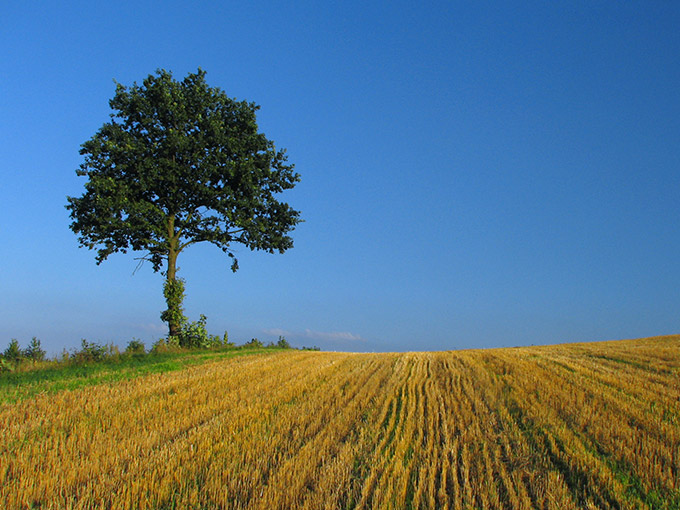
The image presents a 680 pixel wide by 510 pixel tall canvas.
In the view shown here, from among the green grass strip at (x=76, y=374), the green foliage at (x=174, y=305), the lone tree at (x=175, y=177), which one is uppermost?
the lone tree at (x=175, y=177)

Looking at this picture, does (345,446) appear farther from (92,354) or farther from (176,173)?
(176,173)

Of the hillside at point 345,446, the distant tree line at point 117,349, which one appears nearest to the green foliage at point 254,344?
the distant tree line at point 117,349

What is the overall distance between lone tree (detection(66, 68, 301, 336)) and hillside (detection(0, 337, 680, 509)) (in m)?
16.6

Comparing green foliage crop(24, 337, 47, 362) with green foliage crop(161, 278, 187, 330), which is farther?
green foliage crop(161, 278, 187, 330)

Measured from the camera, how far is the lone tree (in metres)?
24.7

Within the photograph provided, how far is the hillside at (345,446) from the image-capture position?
4477mm

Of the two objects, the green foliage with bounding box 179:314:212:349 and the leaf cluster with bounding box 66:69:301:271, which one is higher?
the leaf cluster with bounding box 66:69:301:271

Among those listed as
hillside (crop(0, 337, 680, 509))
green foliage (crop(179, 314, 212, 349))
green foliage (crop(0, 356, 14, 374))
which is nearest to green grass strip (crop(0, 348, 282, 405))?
green foliage (crop(0, 356, 14, 374))

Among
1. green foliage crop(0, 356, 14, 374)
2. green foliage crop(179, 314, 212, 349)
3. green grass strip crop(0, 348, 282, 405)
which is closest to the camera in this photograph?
green grass strip crop(0, 348, 282, 405)

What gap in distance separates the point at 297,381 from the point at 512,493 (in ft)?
24.0

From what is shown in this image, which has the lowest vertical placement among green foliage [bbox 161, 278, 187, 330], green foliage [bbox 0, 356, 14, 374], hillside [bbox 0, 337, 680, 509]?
hillside [bbox 0, 337, 680, 509]

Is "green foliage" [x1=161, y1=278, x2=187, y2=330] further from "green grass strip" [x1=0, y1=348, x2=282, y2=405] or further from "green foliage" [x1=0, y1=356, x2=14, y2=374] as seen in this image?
"green foliage" [x1=0, y1=356, x2=14, y2=374]

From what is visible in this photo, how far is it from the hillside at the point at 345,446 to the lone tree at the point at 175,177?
16.6 meters

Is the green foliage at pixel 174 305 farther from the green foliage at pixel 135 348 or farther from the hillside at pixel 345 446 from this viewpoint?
the hillside at pixel 345 446
